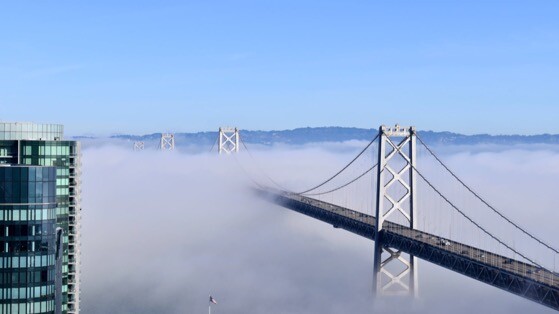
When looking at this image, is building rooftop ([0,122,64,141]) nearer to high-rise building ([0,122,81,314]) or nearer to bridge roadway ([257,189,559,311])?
high-rise building ([0,122,81,314])

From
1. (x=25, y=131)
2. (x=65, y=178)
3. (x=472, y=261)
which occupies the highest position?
(x=25, y=131)

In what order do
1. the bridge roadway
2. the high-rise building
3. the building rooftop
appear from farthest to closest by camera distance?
1. the building rooftop
2. the high-rise building
3. the bridge roadway

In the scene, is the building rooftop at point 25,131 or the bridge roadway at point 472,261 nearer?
the bridge roadway at point 472,261

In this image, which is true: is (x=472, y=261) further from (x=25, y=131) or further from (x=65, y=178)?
(x=25, y=131)

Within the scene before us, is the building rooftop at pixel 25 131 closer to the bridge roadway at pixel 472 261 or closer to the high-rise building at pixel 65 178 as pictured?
the high-rise building at pixel 65 178

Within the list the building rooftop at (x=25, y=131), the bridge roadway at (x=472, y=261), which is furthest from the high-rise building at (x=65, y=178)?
the bridge roadway at (x=472, y=261)

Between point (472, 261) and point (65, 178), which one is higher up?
point (65, 178)

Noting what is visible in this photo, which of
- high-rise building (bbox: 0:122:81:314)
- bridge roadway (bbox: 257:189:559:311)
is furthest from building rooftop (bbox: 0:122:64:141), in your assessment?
bridge roadway (bbox: 257:189:559:311)

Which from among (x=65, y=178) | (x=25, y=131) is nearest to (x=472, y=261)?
(x=65, y=178)

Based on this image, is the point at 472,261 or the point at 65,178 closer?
the point at 65,178
